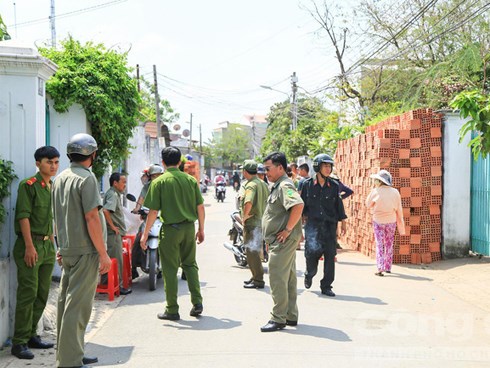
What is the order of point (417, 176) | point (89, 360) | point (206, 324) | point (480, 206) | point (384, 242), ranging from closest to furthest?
point (89, 360) → point (206, 324) → point (384, 242) → point (480, 206) → point (417, 176)

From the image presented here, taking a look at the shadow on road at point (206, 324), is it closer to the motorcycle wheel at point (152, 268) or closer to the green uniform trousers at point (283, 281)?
the green uniform trousers at point (283, 281)

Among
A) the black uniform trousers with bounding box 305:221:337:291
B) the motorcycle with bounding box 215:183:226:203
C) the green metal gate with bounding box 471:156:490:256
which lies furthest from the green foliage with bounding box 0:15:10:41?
the motorcycle with bounding box 215:183:226:203

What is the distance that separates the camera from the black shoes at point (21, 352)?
5176 mm

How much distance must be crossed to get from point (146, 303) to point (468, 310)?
427cm

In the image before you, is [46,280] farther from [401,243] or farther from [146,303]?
[401,243]

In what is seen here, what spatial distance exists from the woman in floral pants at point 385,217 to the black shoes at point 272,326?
13.0 feet

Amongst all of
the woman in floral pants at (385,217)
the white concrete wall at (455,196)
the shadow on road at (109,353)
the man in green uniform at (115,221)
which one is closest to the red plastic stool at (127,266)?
the man in green uniform at (115,221)

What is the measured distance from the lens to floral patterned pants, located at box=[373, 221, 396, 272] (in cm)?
968

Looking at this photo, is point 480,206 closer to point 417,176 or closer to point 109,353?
point 417,176

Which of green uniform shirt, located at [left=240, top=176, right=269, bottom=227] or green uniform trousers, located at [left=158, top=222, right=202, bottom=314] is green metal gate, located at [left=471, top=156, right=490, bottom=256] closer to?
green uniform shirt, located at [left=240, top=176, right=269, bottom=227]

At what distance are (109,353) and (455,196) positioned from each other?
784cm

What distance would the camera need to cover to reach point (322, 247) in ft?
27.0

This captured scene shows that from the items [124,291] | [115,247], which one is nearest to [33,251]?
[115,247]

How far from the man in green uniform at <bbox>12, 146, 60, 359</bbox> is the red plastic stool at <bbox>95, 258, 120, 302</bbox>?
2188 millimetres
